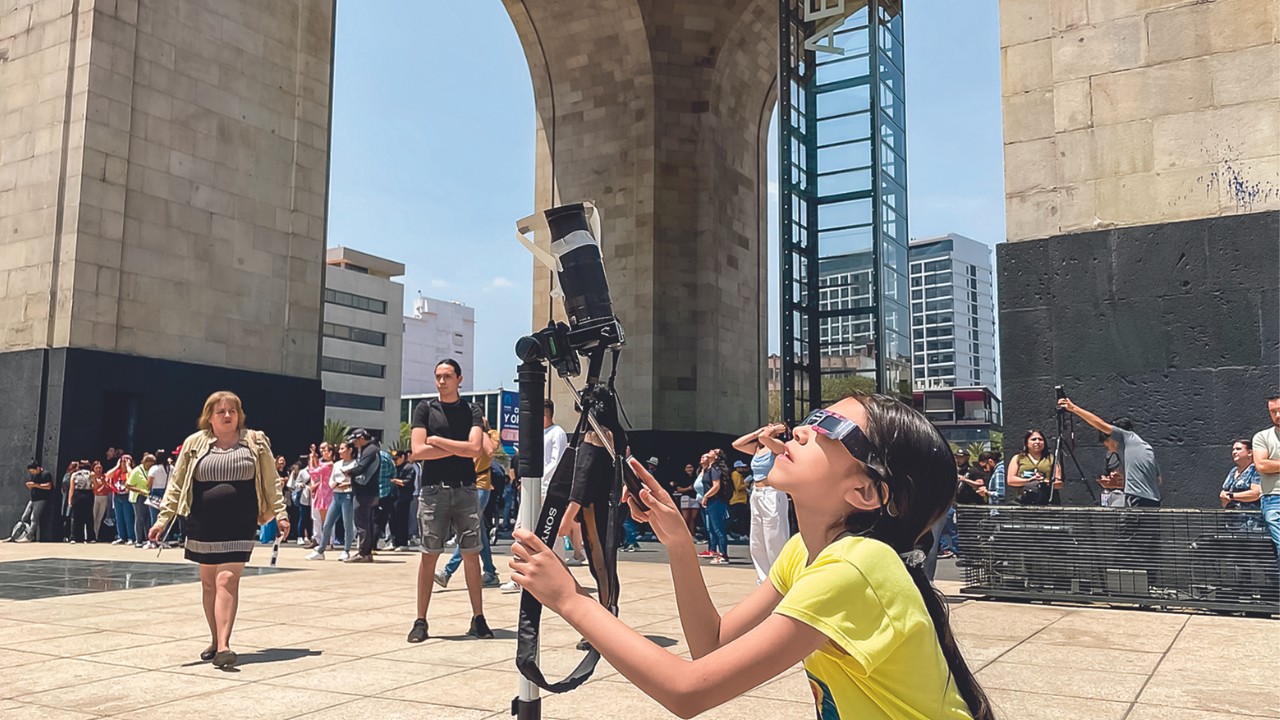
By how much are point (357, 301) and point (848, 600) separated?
101m

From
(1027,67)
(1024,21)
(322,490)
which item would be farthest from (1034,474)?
(322,490)

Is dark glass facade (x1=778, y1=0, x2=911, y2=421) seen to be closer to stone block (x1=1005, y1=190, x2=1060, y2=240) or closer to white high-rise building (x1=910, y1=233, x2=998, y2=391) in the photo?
stone block (x1=1005, y1=190, x2=1060, y2=240)

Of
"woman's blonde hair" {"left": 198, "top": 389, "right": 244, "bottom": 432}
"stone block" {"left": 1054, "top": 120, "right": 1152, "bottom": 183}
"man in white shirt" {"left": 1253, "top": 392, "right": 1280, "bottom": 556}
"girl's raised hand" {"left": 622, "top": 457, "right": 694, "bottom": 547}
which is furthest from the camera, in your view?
"stone block" {"left": 1054, "top": 120, "right": 1152, "bottom": 183}

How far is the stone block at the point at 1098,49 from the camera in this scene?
9.56 metres

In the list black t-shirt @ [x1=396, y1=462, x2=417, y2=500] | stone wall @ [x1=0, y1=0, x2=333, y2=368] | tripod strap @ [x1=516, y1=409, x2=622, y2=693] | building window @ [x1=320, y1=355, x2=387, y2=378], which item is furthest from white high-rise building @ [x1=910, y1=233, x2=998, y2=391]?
tripod strap @ [x1=516, y1=409, x2=622, y2=693]

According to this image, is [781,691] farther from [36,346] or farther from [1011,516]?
[36,346]

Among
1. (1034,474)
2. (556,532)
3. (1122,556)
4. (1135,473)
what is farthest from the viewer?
(1034,474)

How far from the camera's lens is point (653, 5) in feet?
81.2

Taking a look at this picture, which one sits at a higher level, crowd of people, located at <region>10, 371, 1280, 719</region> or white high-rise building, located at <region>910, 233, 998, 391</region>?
white high-rise building, located at <region>910, 233, 998, 391</region>

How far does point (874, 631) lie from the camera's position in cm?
181

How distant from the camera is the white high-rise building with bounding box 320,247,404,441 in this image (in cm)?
9575

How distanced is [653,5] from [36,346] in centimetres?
1601

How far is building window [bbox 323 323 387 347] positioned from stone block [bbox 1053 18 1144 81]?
296 ft

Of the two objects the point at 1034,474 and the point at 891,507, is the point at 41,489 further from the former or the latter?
the point at 891,507
